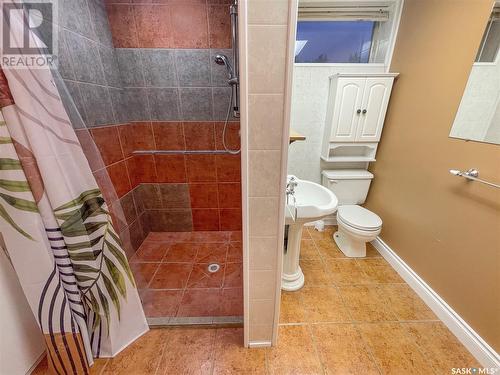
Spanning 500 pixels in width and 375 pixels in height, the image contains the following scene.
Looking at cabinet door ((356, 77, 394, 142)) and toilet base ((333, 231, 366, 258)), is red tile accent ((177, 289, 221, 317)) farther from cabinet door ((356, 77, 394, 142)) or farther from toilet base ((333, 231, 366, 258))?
cabinet door ((356, 77, 394, 142))

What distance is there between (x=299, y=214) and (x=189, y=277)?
1045mm

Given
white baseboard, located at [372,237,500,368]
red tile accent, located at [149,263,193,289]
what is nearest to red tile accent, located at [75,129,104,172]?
red tile accent, located at [149,263,193,289]

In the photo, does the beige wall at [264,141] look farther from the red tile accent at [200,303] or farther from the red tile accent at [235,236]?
the red tile accent at [235,236]

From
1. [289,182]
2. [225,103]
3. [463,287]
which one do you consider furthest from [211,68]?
[463,287]

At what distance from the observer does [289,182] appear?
1266 millimetres

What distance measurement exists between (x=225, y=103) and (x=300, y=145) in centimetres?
87

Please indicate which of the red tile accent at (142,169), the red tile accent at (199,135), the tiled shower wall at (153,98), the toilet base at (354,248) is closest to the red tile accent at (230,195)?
the tiled shower wall at (153,98)

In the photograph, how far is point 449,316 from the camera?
48.4 inches

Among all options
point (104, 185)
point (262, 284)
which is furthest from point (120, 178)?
point (262, 284)

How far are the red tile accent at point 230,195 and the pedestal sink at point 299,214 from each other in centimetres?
70

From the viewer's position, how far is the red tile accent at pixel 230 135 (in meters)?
1.79

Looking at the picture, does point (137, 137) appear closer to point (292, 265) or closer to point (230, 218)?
point (230, 218)

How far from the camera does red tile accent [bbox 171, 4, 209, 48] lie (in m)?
1.49

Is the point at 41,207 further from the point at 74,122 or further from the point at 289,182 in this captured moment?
the point at 289,182
